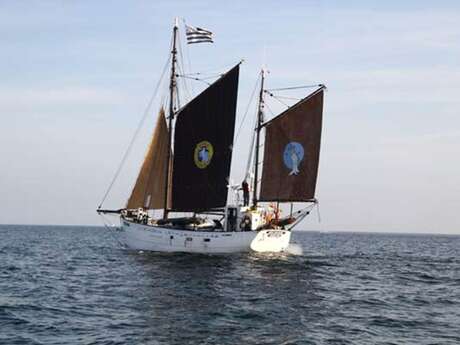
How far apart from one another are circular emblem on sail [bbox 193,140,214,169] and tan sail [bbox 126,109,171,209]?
3328 mm

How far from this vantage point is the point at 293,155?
5959cm

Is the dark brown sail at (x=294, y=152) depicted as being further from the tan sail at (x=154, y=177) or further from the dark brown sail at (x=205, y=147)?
the tan sail at (x=154, y=177)

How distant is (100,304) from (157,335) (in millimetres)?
7191

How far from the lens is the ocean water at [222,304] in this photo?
23875 mm

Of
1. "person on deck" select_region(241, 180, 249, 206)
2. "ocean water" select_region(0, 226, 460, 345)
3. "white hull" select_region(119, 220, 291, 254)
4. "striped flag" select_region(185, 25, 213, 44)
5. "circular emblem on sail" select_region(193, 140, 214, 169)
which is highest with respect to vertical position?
"striped flag" select_region(185, 25, 213, 44)

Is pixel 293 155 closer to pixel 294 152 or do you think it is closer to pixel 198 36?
pixel 294 152

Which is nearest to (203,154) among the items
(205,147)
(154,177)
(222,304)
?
(205,147)

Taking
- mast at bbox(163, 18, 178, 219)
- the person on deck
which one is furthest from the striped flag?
the person on deck

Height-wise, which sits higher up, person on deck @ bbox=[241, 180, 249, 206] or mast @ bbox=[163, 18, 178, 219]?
mast @ bbox=[163, 18, 178, 219]

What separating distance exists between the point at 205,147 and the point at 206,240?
26.7 feet

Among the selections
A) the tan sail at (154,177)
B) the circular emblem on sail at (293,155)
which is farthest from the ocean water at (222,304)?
the circular emblem on sail at (293,155)

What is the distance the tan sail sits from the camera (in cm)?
5997

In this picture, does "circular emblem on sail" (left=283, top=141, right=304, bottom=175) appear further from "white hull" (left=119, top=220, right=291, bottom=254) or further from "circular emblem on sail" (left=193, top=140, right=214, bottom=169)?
"circular emblem on sail" (left=193, top=140, right=214, bottom=169)

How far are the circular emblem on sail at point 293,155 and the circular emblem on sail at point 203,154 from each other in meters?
6.75
